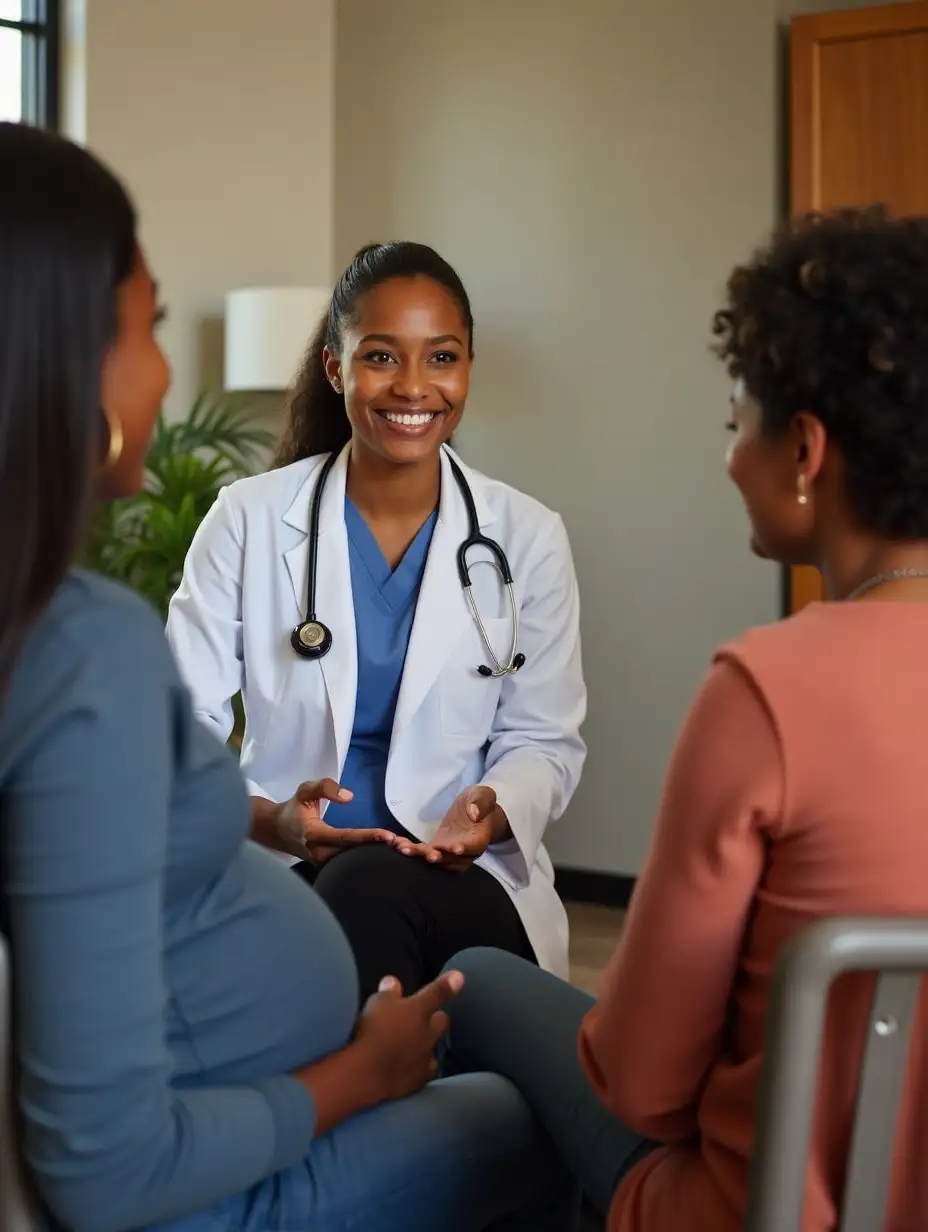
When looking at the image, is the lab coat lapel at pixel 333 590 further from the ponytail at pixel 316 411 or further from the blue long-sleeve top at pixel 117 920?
the blue long-sleeve top at pixel 117 920

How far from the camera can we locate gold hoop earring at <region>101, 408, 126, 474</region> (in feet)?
2.77

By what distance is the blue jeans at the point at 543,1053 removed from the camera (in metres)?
1.06

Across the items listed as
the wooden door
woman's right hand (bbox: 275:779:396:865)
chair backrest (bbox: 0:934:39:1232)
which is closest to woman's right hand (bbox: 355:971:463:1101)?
chair backrest (bbox: 0:934:39:1232)

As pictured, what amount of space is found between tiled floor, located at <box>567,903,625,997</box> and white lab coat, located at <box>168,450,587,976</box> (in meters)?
1.24

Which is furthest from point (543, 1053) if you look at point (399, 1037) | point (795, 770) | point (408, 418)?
point (408, 418)

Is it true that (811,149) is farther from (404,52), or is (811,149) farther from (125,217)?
(125,217)

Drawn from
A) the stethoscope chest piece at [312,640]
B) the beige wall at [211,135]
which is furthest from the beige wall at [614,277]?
the stethoscope chest piece at [312,640]

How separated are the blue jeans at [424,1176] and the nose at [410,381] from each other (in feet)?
3.05

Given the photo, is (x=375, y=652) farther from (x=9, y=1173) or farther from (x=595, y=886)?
(x=595, y=886)

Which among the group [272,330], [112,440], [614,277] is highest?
[614,277]

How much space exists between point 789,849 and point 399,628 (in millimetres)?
1016

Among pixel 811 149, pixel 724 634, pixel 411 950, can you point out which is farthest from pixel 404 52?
pixel 411 950

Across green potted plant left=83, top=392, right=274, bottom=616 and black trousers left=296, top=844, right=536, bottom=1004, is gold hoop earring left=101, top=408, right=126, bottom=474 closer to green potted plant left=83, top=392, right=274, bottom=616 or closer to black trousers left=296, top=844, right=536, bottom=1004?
black trousers left=296, top=844, right=536, bottom=1004

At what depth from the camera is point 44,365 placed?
0.78 meters
